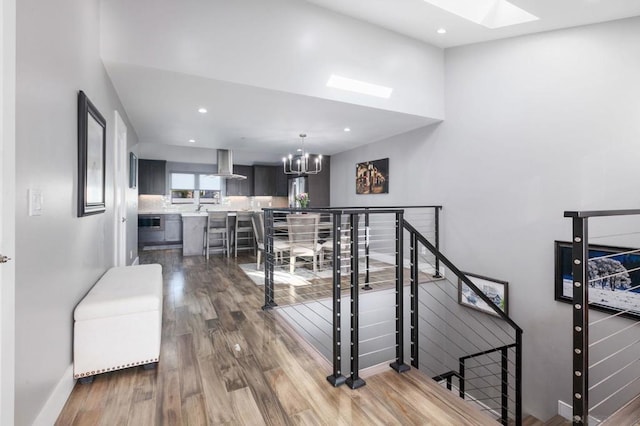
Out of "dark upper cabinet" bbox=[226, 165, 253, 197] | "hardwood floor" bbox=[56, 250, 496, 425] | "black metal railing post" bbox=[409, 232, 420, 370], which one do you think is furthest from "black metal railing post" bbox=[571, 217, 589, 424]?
"dark upper cabinet" bbox=[226, 165, 253, 197]

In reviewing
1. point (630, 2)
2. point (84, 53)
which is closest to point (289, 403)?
point (84, 53)

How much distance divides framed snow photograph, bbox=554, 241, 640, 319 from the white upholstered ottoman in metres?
3.87

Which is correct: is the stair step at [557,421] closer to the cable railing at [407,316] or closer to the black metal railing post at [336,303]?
the cable railing at [407,316]

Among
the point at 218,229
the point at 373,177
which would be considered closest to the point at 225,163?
the point at 218,229

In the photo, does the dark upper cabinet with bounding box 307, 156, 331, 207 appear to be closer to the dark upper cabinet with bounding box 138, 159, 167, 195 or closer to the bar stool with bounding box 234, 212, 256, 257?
the bar stool with bounding box 234, 212, 256, 257

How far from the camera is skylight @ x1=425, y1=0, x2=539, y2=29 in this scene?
331cm

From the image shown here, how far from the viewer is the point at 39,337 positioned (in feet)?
4.83

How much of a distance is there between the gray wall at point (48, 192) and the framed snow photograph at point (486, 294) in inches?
166

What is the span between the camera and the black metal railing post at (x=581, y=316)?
150 centimetres

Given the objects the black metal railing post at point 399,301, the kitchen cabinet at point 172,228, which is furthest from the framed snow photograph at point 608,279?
the kitchen cabinet at point 172,228

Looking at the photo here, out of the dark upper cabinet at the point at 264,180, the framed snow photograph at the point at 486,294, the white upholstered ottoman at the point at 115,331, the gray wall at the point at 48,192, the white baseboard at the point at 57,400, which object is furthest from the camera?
the dark upper cabinet at the point at 264,180

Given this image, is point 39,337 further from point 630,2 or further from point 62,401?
point 630,2

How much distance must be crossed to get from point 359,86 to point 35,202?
3334 millimetres

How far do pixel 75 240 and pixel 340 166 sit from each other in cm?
593
